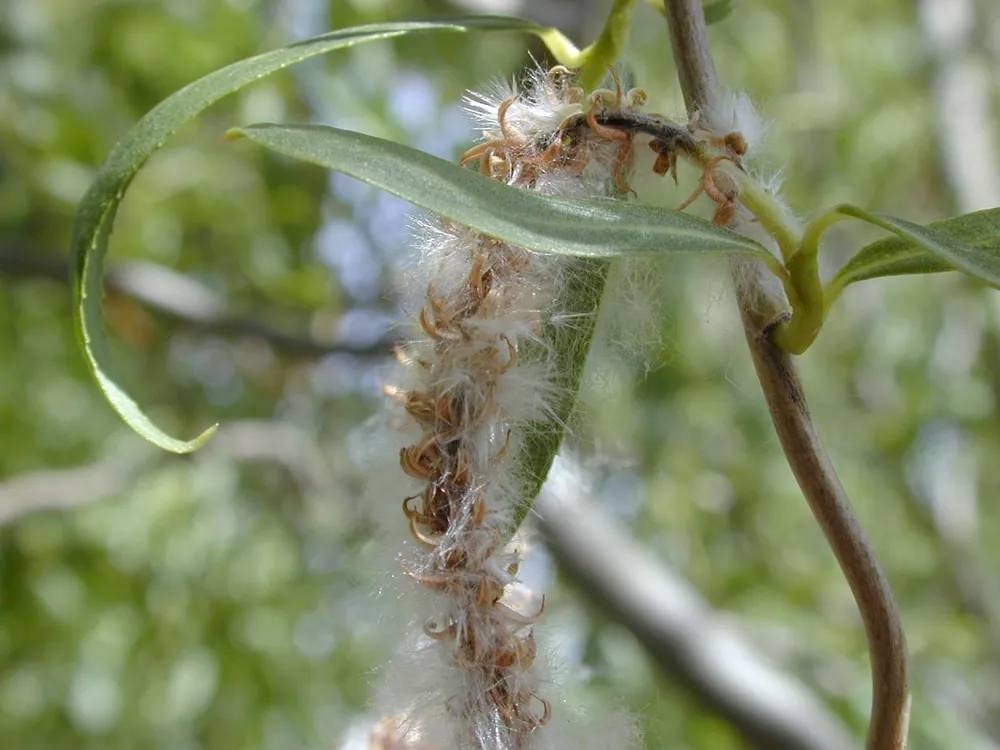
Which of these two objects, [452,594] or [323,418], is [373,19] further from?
[452,594]

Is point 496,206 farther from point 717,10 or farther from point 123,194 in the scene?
point 717,10

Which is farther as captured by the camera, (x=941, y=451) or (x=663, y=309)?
(x=941, y=451)

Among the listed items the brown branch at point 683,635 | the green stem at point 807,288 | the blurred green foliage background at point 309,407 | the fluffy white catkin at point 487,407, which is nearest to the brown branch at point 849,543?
the green stem at point 807,288

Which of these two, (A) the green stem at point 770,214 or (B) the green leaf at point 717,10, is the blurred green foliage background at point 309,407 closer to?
(B) the green leaf at point 717,10

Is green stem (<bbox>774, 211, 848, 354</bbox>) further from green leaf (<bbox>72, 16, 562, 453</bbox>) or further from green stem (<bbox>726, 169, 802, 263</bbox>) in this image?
green leaf (<bbox>72, 16, 562, 453</bbox>)

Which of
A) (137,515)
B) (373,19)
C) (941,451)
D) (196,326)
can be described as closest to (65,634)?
(137,515)

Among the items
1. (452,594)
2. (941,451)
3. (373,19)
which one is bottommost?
(452,594)
